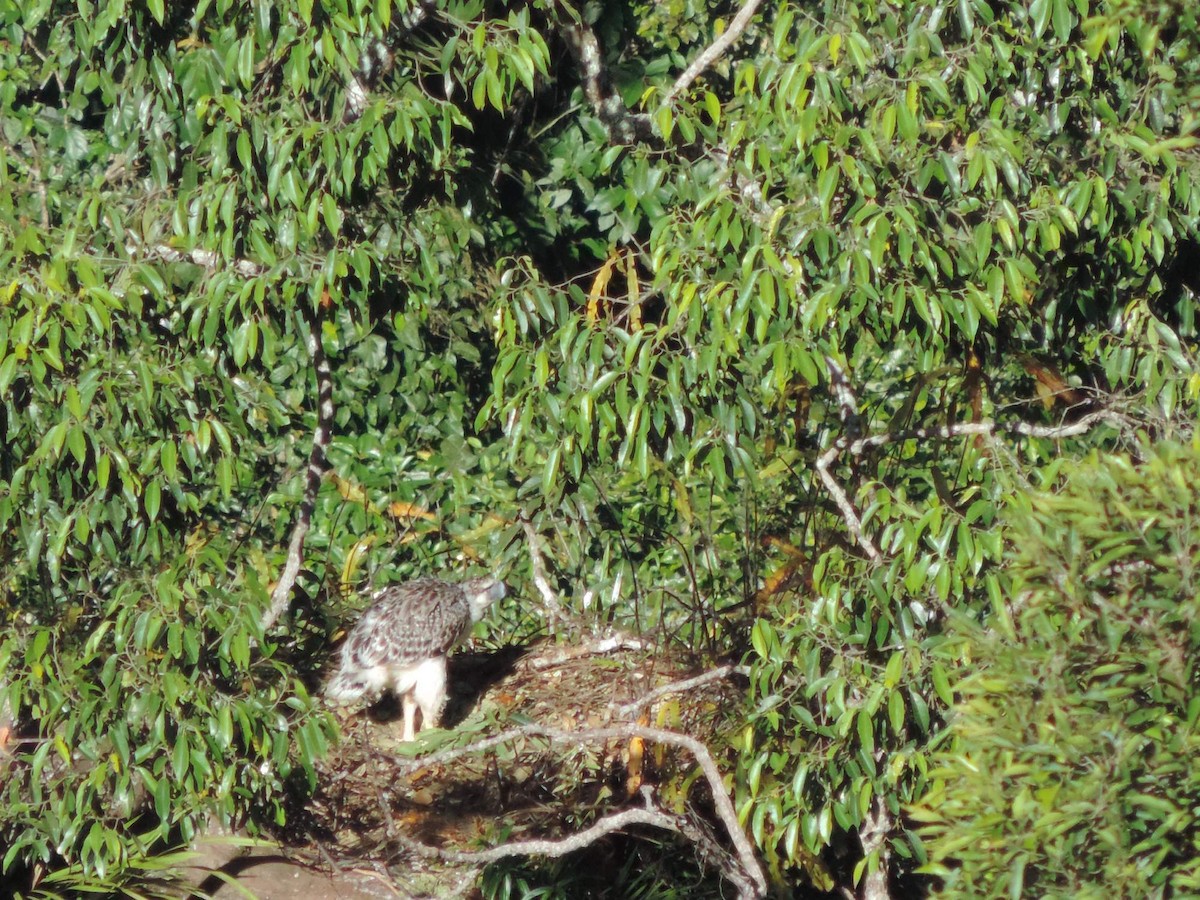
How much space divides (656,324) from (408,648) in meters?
2.61

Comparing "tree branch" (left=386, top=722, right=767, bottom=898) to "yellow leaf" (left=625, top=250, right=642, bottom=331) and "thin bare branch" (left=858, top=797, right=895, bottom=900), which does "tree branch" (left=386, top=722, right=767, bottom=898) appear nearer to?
"thin bare branch" (left=858, top=797, right=895, bottom=900)

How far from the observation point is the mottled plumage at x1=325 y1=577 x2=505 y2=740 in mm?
7211

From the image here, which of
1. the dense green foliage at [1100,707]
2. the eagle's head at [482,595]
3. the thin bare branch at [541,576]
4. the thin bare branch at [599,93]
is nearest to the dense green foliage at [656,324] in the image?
the thin bare branch at [599,93]

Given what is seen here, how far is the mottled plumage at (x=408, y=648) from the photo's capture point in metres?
7.21

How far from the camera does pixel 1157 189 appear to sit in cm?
482

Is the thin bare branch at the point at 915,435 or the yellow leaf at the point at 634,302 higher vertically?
the yellow leaf at the point at 634,302

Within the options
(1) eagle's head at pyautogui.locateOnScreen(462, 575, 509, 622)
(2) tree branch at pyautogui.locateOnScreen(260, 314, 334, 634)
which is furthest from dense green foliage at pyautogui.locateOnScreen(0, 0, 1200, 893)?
(1) eagle's head at pyautogui.locateOnScreen(462, 575, 509, 622)

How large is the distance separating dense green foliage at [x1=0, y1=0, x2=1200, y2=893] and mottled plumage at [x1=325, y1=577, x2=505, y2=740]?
1133 mm

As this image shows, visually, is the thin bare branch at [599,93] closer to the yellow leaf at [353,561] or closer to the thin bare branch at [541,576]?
the thin bare branch at [541,576]

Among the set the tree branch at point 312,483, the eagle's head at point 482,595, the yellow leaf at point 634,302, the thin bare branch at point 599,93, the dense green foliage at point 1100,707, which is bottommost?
the eagle's head at point 482,595

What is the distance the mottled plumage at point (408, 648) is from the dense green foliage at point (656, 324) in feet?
3.72

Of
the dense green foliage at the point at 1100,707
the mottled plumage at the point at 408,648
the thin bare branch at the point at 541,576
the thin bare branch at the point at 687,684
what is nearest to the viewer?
the dense green foliage at the point at 1100,707

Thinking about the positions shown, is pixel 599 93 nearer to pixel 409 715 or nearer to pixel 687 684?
pixel 687 684

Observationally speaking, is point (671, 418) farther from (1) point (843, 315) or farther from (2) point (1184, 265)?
(2) point (1184, 265)
